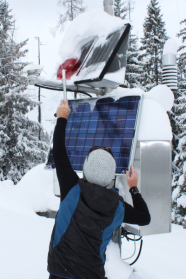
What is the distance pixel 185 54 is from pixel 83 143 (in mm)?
13693

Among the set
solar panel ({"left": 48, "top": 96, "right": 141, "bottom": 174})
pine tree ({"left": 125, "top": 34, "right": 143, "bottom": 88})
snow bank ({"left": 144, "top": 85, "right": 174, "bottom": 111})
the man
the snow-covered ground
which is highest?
pine tree ({"left": 125, "top": 34, "right": 143, "bottom": 88})

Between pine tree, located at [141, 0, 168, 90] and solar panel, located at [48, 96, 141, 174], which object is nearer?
solar panel, located at [48, 96, 141, 174]

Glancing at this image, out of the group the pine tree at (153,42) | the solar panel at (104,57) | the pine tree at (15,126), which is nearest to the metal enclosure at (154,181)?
the solar panel at (104,57)

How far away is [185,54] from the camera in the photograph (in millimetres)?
15695

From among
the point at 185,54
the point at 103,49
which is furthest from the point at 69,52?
the point at 185,54

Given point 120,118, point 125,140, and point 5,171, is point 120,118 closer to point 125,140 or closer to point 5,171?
point 125,140

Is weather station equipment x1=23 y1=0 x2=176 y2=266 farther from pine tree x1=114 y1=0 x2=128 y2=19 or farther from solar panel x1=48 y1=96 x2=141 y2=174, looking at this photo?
pine tree x1=114 y1=0 x2=128 y2=19

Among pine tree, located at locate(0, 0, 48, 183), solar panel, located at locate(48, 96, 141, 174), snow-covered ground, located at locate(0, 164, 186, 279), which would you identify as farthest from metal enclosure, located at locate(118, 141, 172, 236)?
pine tree, located at locate(0, 0, 48, 183)

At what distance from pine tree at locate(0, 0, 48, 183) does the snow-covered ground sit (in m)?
8.26

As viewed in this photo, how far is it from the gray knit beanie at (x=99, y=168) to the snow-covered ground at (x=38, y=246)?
1459mm

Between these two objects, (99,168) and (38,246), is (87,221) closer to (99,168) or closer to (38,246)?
(99,168)

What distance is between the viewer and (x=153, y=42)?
23.0 metres

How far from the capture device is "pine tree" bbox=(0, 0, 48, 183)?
16609 mm

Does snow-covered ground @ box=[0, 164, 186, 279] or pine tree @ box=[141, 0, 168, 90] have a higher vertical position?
pine tree @ box=[141, 0, 168, 90]
